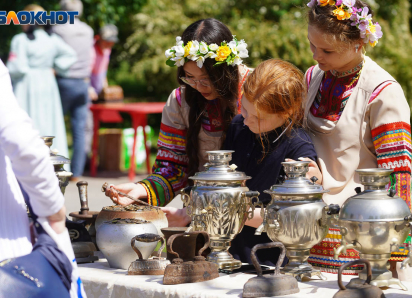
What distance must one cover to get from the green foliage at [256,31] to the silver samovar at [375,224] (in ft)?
21.9

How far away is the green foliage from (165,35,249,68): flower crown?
5.76 metres

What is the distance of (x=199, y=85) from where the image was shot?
9.35 ft

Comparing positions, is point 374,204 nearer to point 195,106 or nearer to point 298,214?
point 298,214

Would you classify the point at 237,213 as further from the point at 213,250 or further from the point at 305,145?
the point at 305,145

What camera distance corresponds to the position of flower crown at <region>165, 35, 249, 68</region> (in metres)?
2.75

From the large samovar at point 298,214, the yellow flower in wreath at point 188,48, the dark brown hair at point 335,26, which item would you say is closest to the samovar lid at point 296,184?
the large samovar at point 298,214

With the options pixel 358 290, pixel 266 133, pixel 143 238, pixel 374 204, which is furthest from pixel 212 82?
pixel 358 290

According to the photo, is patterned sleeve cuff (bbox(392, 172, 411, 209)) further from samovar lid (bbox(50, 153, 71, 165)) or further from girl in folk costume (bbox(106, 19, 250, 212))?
samovar lid (bbox(50, 153, 71, 165))

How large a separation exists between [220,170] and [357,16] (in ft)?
2.64

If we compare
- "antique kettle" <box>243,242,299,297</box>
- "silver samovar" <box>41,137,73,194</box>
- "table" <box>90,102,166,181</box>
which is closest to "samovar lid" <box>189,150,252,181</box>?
"antique kettle" <box>243,242,299,297</box>

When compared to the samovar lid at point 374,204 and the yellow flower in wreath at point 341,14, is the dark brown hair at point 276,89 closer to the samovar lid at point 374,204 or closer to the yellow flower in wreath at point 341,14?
the yellow flower in wreath at point 341,14

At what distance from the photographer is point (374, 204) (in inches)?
75.5

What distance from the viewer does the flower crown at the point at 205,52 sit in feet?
9.01

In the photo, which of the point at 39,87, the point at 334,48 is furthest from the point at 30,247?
the point at 39,87
